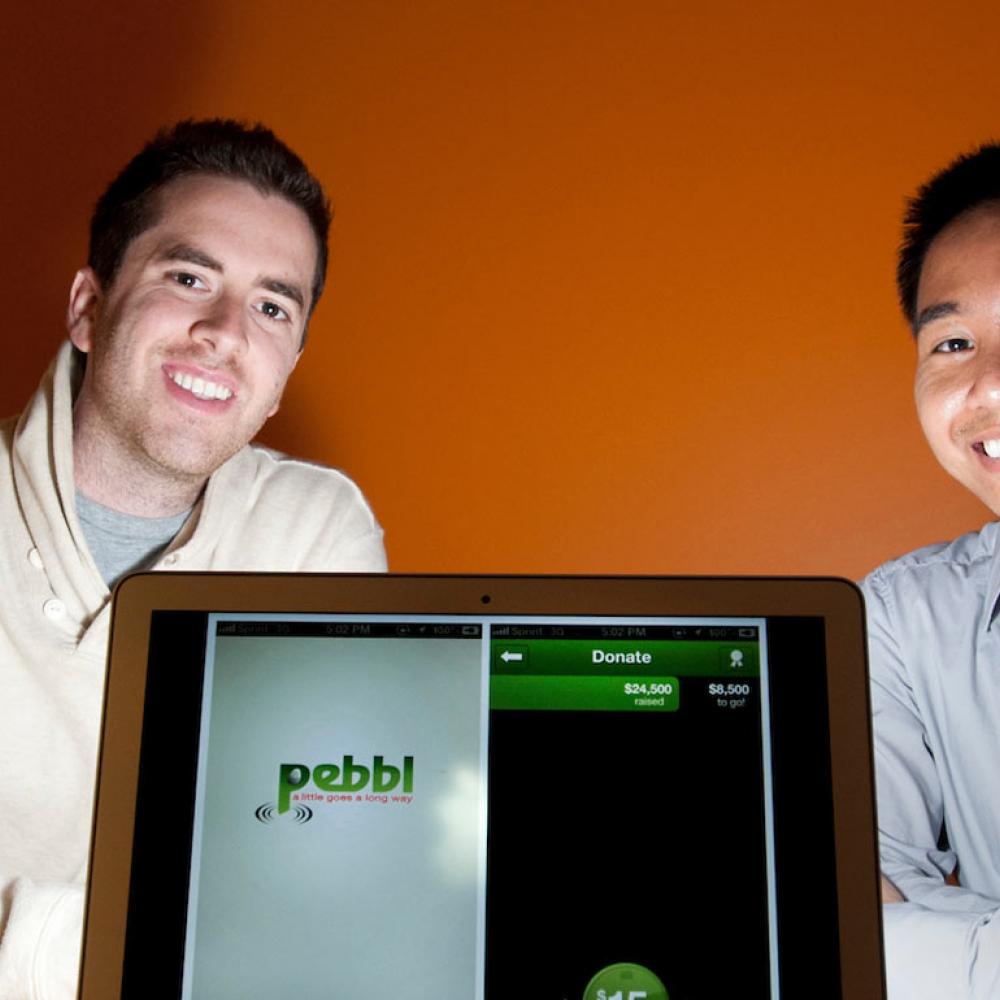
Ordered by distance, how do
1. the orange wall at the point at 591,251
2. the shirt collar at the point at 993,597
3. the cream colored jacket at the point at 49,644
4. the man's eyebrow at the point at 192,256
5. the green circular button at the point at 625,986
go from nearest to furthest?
1. the green circular button at the point at 625,986
2. the cream colored jacket at the point at 49,644
3. the shirt collar at the point at 993,597
4. the man's eyebrow at the point at 192,256
5. the orange wall at the point at 591,251

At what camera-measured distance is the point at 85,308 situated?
1.38m

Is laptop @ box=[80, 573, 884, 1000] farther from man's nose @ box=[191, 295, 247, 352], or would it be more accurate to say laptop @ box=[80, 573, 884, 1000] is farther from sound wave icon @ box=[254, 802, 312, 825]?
man's nose @ box=[191, 295, 247, 352]

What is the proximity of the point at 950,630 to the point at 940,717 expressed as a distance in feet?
0.34

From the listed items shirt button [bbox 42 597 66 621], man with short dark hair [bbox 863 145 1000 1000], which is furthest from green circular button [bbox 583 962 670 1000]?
shirt button [bbox 42 597 66 621]

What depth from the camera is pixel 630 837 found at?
59cm

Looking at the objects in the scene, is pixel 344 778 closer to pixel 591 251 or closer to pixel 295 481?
pixel 295 481

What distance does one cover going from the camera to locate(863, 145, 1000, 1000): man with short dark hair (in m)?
1.13

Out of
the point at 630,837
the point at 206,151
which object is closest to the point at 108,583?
the point at 206,151

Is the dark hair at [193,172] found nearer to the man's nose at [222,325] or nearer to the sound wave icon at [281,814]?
the man's nose at [222,325]

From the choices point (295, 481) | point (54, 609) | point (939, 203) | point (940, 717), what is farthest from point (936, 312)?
point (54, 609)

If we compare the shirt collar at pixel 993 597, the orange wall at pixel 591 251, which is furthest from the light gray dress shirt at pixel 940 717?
the orange wall at pixel 591 251

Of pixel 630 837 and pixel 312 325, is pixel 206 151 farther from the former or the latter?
pixel 630 837

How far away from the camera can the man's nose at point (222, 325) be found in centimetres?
126

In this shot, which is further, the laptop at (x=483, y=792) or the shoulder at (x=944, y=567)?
the shoulder at (x=944, y=567)
